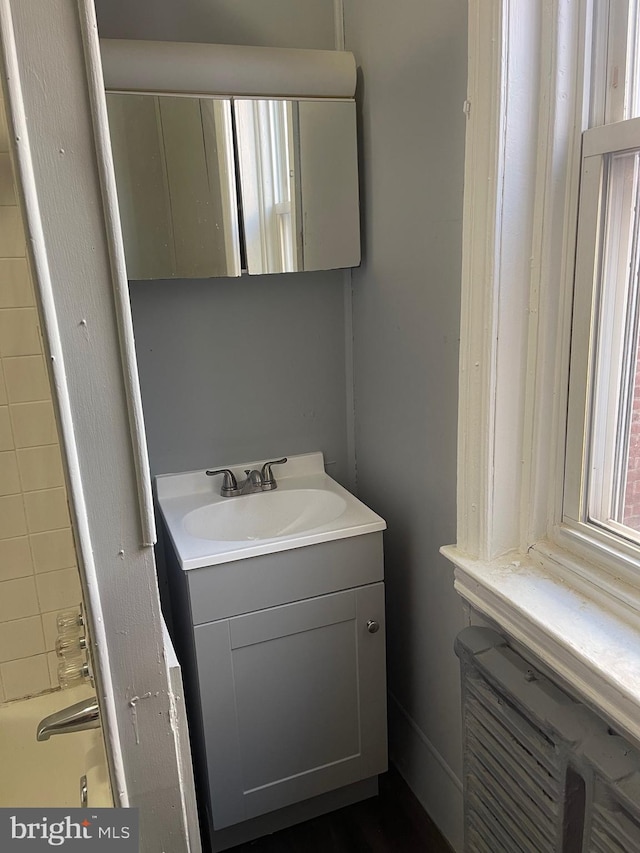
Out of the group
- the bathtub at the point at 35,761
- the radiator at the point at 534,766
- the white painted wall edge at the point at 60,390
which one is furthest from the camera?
the bathtub at the point at 35,761

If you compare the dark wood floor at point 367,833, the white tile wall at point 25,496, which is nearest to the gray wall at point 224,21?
the white tile wall at point 25,496

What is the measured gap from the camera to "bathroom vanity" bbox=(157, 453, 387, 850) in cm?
146

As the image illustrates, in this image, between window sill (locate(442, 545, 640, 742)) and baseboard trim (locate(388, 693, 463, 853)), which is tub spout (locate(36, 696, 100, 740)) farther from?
baseboard trim (locate(388, 693, 463, 853))

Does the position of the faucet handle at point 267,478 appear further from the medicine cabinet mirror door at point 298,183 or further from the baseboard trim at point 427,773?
the baseboard trim at point 427,773

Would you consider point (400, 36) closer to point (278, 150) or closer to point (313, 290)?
point (278, 150)

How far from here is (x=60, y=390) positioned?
0.68 m

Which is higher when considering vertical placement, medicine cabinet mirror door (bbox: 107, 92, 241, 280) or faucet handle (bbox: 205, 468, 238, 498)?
medicine cabinet mirror door (bbox: 107, 92, 241, 280)

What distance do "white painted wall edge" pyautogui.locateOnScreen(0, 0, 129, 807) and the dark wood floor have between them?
1.03 metres

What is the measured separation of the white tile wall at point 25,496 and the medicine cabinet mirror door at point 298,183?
52cm

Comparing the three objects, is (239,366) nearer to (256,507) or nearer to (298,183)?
(256,507)

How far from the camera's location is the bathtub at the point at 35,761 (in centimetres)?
145

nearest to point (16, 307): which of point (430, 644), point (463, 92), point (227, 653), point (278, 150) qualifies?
point (278, 150)

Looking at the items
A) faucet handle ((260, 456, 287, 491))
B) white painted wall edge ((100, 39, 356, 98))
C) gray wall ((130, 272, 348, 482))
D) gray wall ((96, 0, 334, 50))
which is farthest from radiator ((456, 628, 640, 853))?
gray wall ((96, 0, 334, 50))

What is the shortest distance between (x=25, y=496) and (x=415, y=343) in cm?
96
